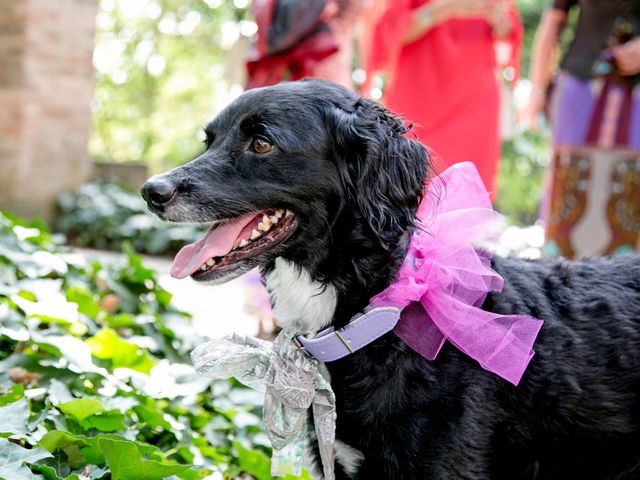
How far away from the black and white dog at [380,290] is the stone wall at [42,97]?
7556 mm

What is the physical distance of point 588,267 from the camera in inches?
100

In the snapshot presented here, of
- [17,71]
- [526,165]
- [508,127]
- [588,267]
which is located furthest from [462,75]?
[526,165]

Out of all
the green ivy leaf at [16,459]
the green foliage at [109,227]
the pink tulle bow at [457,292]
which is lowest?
the green foliage at [109,227]

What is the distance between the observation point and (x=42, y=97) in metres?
9.50

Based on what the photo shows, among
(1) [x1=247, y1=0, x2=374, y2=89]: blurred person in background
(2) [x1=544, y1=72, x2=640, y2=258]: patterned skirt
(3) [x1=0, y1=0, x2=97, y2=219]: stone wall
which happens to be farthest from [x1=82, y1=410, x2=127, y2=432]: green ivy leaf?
(3) [x1=0, y1=0, x2=97, y2=219]: stone wall

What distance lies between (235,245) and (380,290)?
465 millimetres

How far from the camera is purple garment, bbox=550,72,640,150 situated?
4.65 meters

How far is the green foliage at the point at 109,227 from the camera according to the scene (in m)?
10.1

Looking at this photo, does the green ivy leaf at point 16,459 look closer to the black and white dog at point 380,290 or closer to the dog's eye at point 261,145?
the black and white dog at point 380,290

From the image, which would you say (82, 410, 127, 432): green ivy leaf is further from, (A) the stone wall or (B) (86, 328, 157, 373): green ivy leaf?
(A) the stone wall

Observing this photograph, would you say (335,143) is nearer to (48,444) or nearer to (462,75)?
(48,444)

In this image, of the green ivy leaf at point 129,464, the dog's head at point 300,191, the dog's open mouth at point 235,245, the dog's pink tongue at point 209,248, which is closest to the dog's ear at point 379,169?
the dog's head at point 300,191

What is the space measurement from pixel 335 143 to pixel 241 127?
1.00 feet

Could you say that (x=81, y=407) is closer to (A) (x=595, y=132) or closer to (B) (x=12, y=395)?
(B) (x=12, y=395)
